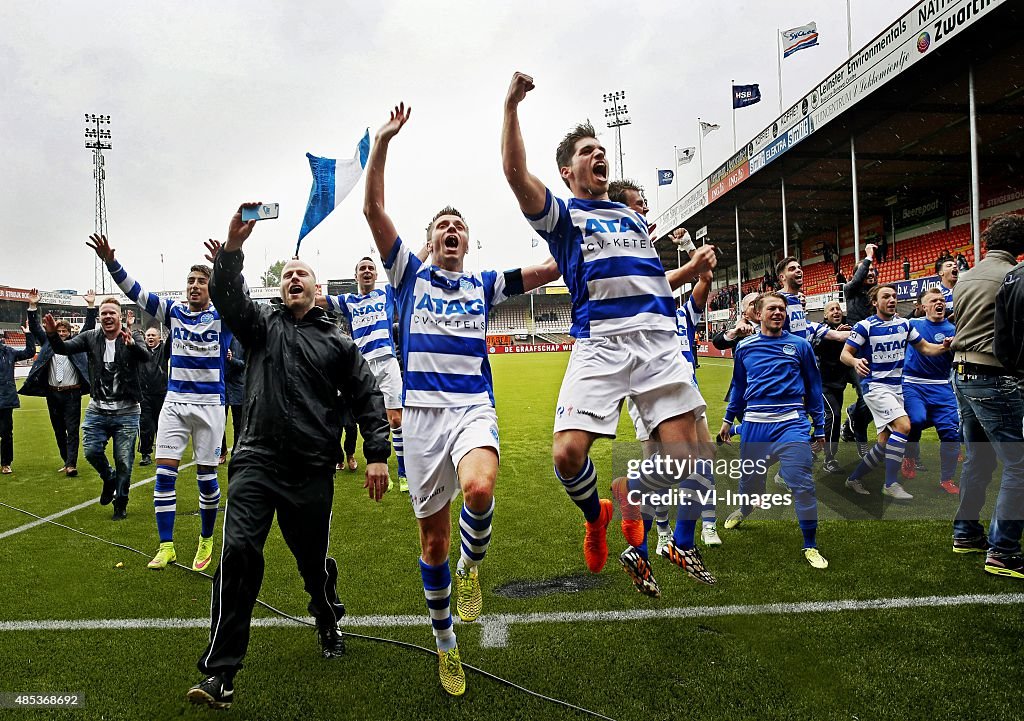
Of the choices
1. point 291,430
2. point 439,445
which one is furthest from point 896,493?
point 291,430

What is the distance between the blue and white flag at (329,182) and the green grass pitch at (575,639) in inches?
99.4

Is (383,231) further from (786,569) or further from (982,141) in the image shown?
(982,141)

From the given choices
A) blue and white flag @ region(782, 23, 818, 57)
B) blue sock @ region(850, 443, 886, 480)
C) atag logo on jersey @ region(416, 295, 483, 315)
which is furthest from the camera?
blue and white flag @ region(782, 23, 818, 57)

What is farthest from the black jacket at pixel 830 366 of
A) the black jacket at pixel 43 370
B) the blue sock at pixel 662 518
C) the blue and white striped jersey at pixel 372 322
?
the black jacket at pixel 43 370

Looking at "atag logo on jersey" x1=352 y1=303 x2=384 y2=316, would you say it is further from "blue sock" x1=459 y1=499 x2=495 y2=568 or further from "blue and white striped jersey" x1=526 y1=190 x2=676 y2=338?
"blue sock" x1=459 y1=499 x2=495 y2=568

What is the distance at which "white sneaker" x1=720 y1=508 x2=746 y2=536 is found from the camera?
5789 millimetres

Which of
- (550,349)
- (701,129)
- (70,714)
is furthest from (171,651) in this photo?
(550,349)

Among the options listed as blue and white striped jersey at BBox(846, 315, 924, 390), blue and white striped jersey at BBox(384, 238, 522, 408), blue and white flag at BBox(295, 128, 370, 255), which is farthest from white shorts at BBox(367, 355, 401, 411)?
blue and white striped jersey at BBox(846, 315, 924, 390)

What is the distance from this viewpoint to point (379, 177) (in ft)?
11.3

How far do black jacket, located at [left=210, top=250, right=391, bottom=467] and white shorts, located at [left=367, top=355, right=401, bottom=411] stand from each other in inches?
163

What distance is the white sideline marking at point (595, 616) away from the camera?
3807 millimetres

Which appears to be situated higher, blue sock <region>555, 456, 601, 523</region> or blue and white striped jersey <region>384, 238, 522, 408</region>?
blue and white striped jersey <region>384, 238, 522, 408</region>

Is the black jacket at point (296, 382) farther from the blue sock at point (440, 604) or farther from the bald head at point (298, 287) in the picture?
the blue sock at point (440, 604)

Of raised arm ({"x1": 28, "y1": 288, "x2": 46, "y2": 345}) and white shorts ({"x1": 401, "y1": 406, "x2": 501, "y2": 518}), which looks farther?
raised arm ({"x1": 28, "y1": 288, "x2": 46, "y2": 345})
